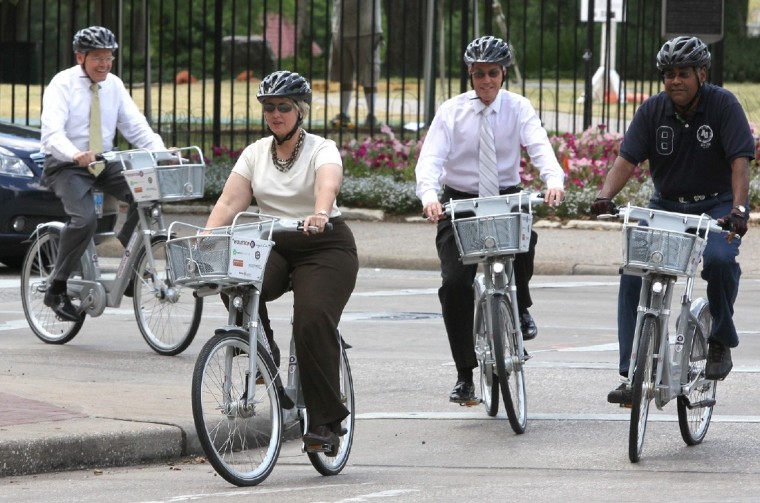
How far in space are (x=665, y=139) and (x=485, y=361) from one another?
4.34 ft

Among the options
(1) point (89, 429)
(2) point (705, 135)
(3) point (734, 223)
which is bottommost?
(1) point (89, 429)

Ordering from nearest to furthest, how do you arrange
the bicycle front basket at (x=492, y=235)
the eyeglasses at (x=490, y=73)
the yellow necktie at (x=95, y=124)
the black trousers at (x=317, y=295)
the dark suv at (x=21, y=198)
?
the black trousers at (x=317, y=295) → the bicycle front basket at (x=492, y=235) → the eyeglasses at (x=490, y=73) → the yellow necktie at (x=95, y=124) → the dark suv at (x=21, y=198)

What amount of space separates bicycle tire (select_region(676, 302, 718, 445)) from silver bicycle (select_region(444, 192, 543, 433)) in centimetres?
78

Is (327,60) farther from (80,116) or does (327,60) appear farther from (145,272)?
(145,272)

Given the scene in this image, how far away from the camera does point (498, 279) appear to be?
779 centimetres

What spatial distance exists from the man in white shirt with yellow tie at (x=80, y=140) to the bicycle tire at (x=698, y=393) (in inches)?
152

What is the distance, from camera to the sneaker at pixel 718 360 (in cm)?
757

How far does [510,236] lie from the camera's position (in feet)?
24.6

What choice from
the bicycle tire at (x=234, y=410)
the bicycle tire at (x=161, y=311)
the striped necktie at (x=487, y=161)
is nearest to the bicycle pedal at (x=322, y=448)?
the bicycle tire at (x=234, y=410)

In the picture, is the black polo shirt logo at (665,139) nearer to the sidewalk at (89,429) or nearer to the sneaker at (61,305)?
the sidewalk at (89,429)

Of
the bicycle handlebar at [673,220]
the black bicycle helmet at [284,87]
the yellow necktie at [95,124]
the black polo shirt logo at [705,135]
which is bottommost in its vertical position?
the bicycle handlebar at [673,220]

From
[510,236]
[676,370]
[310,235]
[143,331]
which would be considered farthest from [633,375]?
[143,331]

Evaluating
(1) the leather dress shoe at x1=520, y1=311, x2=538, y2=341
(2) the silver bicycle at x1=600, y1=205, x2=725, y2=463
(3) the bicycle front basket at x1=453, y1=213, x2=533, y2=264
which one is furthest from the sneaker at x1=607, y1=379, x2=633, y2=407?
(1) the leather dress shoe at x1=520, y1=311, x2=538, y2=341

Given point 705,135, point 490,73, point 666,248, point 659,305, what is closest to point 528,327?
point 490,73
